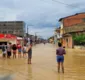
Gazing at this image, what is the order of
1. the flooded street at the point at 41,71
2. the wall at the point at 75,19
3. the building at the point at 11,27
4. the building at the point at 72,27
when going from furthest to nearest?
the building at the point at 11,27
the wall at the point at 75,19
the building at the point at 72,27
the flooded street at the point at 41,71

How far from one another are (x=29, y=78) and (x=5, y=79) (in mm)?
1358

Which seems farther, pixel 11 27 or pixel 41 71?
pixel 11 27

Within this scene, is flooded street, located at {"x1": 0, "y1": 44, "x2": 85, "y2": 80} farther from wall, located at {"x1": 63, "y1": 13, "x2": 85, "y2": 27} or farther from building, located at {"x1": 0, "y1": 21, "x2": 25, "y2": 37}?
building, located at {"x1": 0, "y1": 21, "x2": 25, "y2": 37}

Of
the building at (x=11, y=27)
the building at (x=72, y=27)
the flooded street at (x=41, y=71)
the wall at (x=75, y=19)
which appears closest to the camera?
the flooded street at (x=41, y=71)

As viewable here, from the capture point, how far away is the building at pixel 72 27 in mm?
70938

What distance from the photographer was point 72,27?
7419 cm

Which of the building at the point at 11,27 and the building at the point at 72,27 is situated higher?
the building at the point at 11,27

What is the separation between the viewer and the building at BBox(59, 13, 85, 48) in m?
70.9

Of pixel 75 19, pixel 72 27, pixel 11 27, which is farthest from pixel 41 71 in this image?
pixel 11 27

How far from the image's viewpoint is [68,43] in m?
80.9

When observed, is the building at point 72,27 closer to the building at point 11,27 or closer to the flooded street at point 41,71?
the flooded street at point 41,71

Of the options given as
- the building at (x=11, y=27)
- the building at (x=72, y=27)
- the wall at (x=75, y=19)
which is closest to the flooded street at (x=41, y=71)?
the building at (x=72, y=27)

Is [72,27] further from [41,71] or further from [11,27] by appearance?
[11,27]

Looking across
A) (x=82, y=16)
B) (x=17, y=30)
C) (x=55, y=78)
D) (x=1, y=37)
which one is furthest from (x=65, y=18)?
(x=55, y=78)
